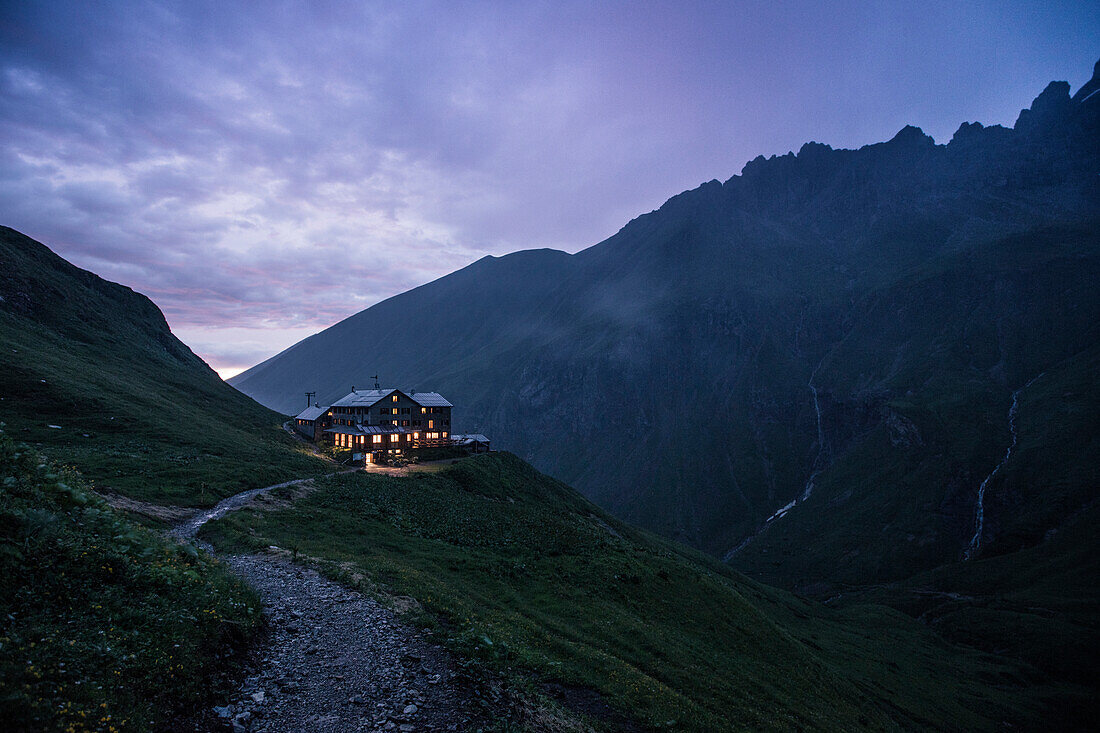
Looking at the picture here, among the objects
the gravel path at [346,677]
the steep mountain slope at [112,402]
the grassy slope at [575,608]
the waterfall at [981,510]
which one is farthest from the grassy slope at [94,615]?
the waterfall at [981,510]

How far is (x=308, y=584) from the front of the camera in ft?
69.9

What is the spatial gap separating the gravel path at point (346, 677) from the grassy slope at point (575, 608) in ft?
6.61

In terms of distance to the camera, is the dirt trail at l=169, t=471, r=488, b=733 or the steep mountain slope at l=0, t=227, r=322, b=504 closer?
the dirt trail at l=169, t=471, r=488, b=733

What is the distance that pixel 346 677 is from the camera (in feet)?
46.7

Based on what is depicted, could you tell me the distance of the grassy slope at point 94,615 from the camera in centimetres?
→ 887

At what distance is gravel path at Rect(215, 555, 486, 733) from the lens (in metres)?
12.1

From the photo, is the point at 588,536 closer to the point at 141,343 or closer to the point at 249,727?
the point at 249,727

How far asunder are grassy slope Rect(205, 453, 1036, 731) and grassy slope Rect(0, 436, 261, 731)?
307 inches

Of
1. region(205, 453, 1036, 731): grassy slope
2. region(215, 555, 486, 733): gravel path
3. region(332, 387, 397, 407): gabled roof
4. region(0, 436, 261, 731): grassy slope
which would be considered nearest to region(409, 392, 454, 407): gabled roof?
region(332, 387, 397, 407): gabled roof

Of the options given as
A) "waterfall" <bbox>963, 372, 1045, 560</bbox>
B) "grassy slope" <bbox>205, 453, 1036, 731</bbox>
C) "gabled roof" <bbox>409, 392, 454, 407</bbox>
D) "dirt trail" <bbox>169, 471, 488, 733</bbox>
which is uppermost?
"gabled roof" <bbox>409, 392, 454, 407</bbox>

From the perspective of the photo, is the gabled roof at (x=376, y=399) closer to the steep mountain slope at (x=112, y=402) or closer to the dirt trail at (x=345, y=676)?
the steep mountain slope at (x=112, y=402)

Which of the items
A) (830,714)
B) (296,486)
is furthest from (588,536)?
(296,486)

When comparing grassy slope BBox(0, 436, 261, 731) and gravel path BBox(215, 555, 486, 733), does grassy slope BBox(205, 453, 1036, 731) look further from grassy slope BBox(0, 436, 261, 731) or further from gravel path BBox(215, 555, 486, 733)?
grassy slope BBox(0, 436, 261, 731)

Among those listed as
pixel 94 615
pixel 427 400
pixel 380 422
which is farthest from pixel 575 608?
pixel 427 400
